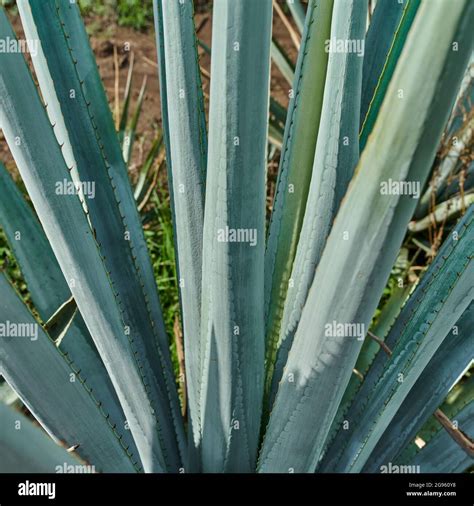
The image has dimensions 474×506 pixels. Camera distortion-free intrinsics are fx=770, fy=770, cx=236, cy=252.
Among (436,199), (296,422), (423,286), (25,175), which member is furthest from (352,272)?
(436,199)

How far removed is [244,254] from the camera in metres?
1.08

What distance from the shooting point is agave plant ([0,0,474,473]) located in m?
0.93

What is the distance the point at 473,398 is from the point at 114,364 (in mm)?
619

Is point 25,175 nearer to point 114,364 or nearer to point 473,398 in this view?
point 114,364

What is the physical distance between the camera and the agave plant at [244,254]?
93 cm
